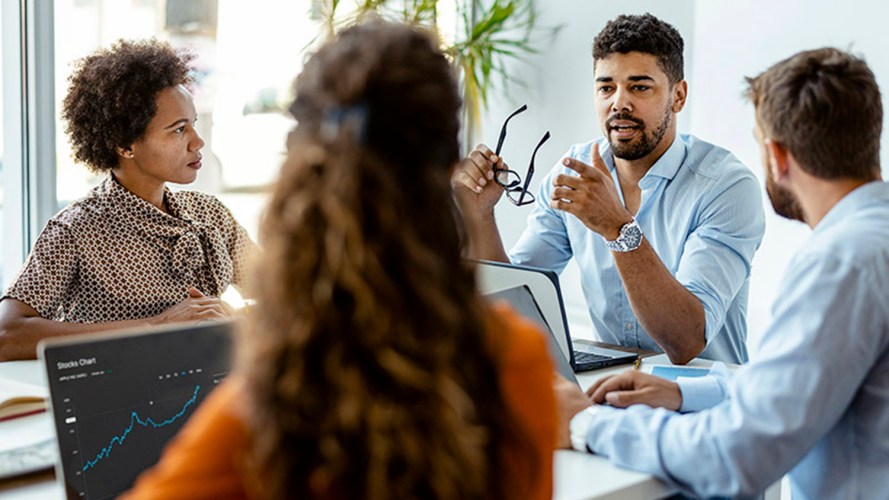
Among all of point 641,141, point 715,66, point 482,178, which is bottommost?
point 482,178

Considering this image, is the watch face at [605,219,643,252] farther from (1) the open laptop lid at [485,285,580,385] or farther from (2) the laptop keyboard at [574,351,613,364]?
(1) the open laptop lid at [485,285,580,385]

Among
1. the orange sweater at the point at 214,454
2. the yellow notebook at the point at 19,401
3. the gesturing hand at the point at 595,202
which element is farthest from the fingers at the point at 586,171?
the orange sweater at the point at 214,454

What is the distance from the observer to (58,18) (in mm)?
3254

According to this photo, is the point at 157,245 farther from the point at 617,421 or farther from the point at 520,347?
the point at 520,347

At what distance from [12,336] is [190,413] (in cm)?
84

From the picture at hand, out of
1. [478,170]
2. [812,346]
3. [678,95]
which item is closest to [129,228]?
[478,170]

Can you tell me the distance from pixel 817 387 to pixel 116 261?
1508mm

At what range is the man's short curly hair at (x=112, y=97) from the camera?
2328mm

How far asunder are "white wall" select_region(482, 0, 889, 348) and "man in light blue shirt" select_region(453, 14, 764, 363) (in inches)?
13.0

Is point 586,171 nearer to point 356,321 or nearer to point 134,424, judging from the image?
point 134,424

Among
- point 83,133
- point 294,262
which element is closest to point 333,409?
point 294,262

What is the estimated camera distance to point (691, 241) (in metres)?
2.30

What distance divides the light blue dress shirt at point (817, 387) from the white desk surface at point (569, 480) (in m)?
0.03

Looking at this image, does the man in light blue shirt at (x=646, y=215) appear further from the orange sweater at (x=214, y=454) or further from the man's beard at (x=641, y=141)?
the orange sweater at (x=214, y=454)
